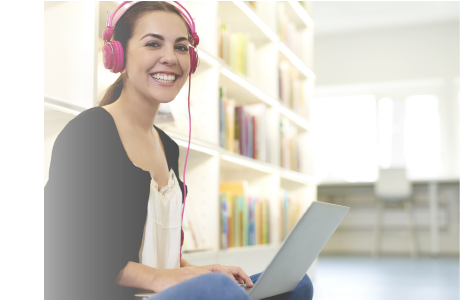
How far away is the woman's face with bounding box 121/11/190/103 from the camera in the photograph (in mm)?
965

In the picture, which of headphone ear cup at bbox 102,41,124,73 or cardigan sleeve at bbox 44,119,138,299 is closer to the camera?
cardigan sleeve at bbox 44,119,138,299

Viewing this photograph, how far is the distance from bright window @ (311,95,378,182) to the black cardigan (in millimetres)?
5991

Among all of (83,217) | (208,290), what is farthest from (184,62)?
(208,290)

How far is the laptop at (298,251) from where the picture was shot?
0.70m

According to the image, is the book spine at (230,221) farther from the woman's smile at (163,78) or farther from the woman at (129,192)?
the woman's smile at (163,78)

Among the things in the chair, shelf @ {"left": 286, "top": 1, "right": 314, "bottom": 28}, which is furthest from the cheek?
the chair

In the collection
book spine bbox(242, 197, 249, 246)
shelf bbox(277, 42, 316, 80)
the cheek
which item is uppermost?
shelf bbox(277, 42, 316, 80)

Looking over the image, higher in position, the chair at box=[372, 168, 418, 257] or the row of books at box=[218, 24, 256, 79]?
the row of books at box=[218, 24, 256, 79]

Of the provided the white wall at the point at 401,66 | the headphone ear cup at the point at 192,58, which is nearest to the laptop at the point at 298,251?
the headphone ear cup at the point at 192,58

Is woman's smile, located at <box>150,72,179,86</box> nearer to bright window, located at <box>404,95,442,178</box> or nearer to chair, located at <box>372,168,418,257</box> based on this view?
chair, located at <box>372,168,418,257</box>

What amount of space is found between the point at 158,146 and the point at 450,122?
582 cm

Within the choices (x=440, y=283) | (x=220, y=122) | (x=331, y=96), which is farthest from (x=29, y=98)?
(x=331, y=96)

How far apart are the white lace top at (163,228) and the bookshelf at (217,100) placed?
0.34m

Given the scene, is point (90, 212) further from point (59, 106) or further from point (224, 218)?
point (224, 218)
